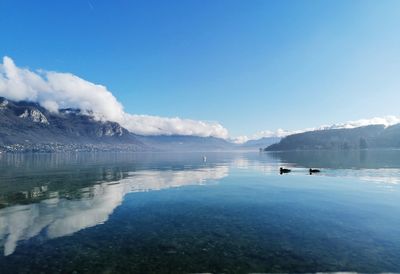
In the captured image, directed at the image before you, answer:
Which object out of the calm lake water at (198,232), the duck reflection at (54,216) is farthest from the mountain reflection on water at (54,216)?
the calm lake water at (198,232)

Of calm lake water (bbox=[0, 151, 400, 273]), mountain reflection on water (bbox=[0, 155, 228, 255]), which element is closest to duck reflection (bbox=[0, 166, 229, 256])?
mountain reflection on water (bbox=[0, 155, 228, 255])

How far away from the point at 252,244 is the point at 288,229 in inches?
267

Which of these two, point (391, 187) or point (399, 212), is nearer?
point (399, 212)

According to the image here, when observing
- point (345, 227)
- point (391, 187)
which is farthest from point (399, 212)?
point (391, 187)

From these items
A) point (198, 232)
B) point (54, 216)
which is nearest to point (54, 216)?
point (54, 216)

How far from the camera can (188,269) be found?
20.2 m

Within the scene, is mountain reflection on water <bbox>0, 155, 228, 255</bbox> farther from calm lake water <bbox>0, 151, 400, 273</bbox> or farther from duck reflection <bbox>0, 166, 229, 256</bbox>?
calm lake water <bbox>0, 151, 400, 273</bbox>

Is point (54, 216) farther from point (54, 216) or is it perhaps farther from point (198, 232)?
point (198, 232)

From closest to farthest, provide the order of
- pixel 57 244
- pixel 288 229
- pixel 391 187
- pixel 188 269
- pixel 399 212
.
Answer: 1. pixel 188 269
2. pixel 57 244
3. pixel 288 229
4. pixel 399 212
5. pixel 391 187

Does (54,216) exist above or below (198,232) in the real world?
above

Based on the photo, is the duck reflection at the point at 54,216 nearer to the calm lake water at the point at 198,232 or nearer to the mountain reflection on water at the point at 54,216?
the mountain reflection on water at the point at 54,216

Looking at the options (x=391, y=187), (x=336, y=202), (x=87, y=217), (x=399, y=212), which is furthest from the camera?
(x=391, y=187)

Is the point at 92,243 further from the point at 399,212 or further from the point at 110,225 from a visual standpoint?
the point at 399,212

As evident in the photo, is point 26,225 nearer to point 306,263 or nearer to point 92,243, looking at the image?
point 92,243
